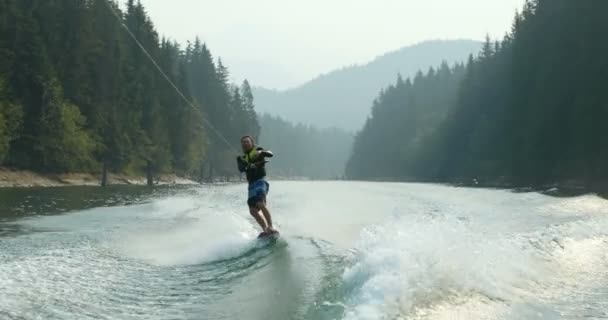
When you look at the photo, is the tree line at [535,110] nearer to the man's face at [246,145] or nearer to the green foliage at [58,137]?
the green foliage at [58,137]

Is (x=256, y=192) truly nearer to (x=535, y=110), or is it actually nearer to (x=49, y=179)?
(x=49, y=179)

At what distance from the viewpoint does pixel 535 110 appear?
6309 cm

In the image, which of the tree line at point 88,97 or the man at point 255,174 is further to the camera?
the tree line at point 88,97

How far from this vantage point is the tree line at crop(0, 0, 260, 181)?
46000 mm

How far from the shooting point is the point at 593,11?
57.0 m

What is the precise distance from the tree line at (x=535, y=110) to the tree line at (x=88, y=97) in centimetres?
2991

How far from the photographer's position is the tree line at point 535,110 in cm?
5238

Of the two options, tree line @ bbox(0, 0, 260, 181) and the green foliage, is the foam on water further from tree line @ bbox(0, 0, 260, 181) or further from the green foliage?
the green foliage

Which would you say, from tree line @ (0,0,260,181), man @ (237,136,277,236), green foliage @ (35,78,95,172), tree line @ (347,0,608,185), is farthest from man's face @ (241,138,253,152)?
tree line @ (347,0,608,185)

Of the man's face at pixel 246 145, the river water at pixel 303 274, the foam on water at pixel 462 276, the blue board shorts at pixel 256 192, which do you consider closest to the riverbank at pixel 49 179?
the river water at pixel 303 274

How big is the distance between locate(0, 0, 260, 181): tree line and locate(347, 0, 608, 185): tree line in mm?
29912

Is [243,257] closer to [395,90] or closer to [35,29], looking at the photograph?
[35,29]

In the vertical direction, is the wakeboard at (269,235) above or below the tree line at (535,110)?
below

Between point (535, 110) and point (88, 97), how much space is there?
143 feet
